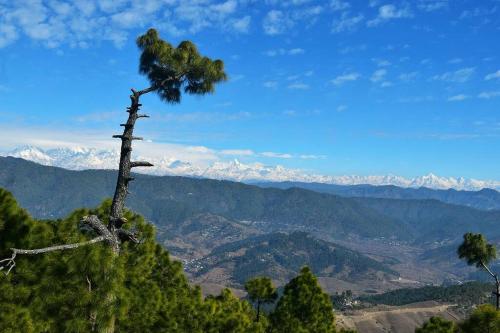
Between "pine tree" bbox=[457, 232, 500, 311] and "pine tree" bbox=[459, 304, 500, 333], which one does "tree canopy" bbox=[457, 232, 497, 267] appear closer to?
"pine tree" bbox=[457, 232, 500, 311]

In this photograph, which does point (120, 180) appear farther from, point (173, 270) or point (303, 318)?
point (303, 318)

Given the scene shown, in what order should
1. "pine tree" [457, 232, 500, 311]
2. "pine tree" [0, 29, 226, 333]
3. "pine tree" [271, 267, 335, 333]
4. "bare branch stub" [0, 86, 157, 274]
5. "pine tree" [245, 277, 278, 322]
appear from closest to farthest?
"pine tree" [0, 29, 226, 333] < "bare branch stub" [0, 86, 157, 274] < "pine tree" [271, 267, 335, 333] < "pine tree" [457, 232, 500, 311] < "pine tree" [245, 277, 278, 322]

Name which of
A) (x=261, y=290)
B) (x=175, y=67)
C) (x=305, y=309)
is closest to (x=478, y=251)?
(x=305, y=309)

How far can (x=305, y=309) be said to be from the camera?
3881cm

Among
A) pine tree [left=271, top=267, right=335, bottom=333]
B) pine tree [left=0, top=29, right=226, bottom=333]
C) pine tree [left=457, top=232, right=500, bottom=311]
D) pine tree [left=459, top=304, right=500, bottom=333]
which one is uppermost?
pine tree [left=0, top=29, right=226, bottom=333]

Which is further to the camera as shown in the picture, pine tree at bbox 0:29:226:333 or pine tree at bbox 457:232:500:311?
pine tree at bbox 457:232:500:311

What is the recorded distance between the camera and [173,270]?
30.4 meters

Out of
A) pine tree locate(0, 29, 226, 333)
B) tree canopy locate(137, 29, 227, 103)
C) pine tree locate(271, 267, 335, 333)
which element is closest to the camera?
pine tree locate(0, 29, 226, 333)

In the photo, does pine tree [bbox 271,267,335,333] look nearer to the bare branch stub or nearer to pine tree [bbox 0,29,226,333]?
pine tree [bbox 0,29,226,333]

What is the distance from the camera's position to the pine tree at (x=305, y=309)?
125ft

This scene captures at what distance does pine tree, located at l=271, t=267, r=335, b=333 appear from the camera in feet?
125

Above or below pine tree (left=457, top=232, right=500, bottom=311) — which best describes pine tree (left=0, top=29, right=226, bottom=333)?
above

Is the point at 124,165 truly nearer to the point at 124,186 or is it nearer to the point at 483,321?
the point at 124,186

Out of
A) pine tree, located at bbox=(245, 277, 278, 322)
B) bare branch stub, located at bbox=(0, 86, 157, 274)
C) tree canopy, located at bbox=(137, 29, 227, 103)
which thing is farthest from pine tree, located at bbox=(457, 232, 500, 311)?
bare branch stub, located at bbox=(0, 86, 157, 274)
